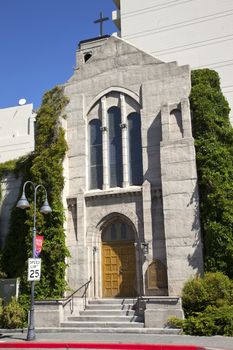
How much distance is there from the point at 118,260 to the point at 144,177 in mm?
4085

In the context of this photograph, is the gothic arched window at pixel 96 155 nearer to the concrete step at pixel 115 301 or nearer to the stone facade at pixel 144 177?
the stone facade at pixel 144 177

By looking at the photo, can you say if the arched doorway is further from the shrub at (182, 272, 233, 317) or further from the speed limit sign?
the speed limit sign

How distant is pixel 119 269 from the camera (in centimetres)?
2033

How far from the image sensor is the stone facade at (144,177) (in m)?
18.7

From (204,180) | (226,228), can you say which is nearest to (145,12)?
(204,180)

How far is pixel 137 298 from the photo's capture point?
1845 cm

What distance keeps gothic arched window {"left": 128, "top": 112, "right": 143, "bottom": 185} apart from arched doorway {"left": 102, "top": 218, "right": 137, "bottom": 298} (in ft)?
7.30

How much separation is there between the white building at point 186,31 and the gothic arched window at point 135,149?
5632mm

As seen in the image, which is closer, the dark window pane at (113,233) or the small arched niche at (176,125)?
the small arched niche at (176,125)

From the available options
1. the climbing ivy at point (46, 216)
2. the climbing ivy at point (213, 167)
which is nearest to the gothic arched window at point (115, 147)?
the climbing ivy at point (46, 216)

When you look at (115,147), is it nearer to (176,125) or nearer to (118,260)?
(176,125)

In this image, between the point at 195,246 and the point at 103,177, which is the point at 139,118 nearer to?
the point at 103,177

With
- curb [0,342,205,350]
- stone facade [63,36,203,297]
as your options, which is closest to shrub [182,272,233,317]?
stone facade [63,36,203,297]

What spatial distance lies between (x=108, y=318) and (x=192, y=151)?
7904 millimetres
